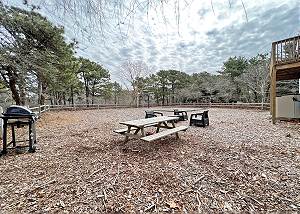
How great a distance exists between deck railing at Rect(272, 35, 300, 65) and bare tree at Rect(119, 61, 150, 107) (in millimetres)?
20001

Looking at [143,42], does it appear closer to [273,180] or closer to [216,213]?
[216,213]

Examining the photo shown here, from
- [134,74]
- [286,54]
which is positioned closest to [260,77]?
[286,54]

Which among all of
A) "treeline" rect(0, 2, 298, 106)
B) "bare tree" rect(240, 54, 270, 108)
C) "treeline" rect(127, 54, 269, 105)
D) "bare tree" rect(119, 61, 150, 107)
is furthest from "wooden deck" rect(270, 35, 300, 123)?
"bare tree" rect(119, 61, 150, 107)

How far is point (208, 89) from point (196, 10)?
26146mm

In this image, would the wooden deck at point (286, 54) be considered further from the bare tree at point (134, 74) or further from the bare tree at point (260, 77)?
the bare tree at point (134, 74)

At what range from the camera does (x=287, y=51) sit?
6.31m

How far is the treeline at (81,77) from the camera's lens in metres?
5.49

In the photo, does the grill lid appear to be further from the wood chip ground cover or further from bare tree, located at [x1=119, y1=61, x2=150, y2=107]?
bare tree, located at [x1=119, y1=61, x2=150, y2=107]

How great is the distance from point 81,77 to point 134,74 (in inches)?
292

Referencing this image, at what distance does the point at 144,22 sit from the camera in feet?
3.59

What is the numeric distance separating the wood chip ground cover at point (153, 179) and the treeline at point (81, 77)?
2899 mm

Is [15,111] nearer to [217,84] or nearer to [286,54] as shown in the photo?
[286,54]

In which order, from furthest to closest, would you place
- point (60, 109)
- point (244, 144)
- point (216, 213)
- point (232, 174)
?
point (60, 109) → point (244, 144) → point (232, 174) → point (216, 213)

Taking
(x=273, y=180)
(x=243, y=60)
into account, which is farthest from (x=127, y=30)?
(x=243, y=60)
